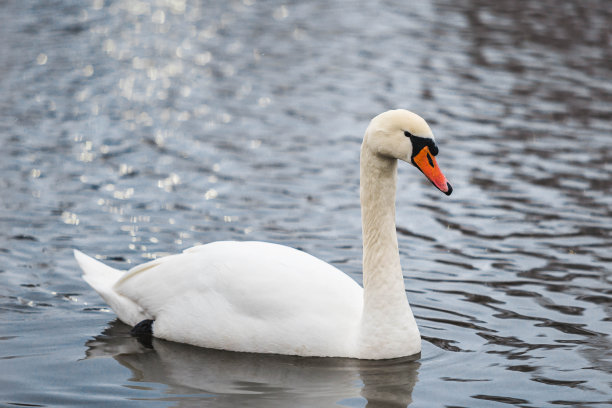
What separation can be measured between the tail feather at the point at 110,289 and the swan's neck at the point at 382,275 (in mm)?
1629

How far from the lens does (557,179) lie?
12055 millimetres

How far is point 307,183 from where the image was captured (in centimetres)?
1189

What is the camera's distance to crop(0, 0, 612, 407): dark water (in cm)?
660

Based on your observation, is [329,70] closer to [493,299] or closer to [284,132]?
[284,132]

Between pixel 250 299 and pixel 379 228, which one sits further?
pixel 379 228

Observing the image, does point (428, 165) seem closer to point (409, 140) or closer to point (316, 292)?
point (409, 140)

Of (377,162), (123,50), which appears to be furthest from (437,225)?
(123,50)

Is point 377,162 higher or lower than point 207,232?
higher

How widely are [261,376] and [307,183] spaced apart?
5558 millimetres

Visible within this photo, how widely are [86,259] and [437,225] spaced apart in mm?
4005

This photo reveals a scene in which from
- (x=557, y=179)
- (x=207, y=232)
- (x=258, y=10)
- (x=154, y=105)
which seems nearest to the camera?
→ (x=207, y=232)

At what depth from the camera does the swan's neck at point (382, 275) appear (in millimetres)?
6660

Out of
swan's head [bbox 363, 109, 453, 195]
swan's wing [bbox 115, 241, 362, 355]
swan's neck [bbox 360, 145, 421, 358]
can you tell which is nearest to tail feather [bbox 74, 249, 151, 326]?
swan's wing [bbox 115, 241, 362, 355]

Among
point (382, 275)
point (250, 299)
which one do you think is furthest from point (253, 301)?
point (382, 275)
